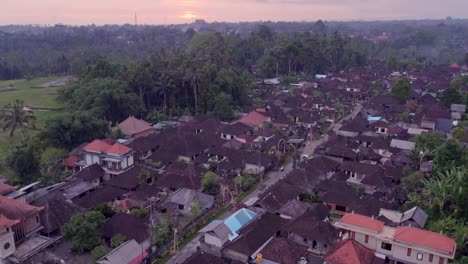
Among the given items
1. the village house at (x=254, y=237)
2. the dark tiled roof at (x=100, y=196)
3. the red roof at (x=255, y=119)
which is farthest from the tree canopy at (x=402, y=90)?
the dark tiled roof at (x=100, y=196)

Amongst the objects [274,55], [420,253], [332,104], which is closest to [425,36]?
[274,55]

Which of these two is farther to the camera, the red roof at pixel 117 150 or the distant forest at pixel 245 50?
the distant forest at pixel 245 50

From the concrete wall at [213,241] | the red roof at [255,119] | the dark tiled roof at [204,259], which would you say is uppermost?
the red roof at [255,119]

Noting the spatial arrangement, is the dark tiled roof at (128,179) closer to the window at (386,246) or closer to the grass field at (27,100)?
the grass field at (27,100)

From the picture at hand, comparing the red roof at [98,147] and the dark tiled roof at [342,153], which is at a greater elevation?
the red roof at [98,147]

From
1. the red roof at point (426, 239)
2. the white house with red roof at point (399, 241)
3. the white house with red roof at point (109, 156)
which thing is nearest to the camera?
the red roof at point (426, 239)

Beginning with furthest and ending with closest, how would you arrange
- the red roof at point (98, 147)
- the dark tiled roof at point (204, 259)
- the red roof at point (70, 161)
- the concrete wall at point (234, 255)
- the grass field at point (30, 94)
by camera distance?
1. the grass field at point (30, 94)
2. the red roof at point (70, 161)
3. the red roof at point (98, 147)
4. the concrete wall at point (234, 255)
5. the dark tiled roof at point (204, 259)

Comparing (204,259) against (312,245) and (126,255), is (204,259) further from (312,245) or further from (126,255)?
(312,245)
